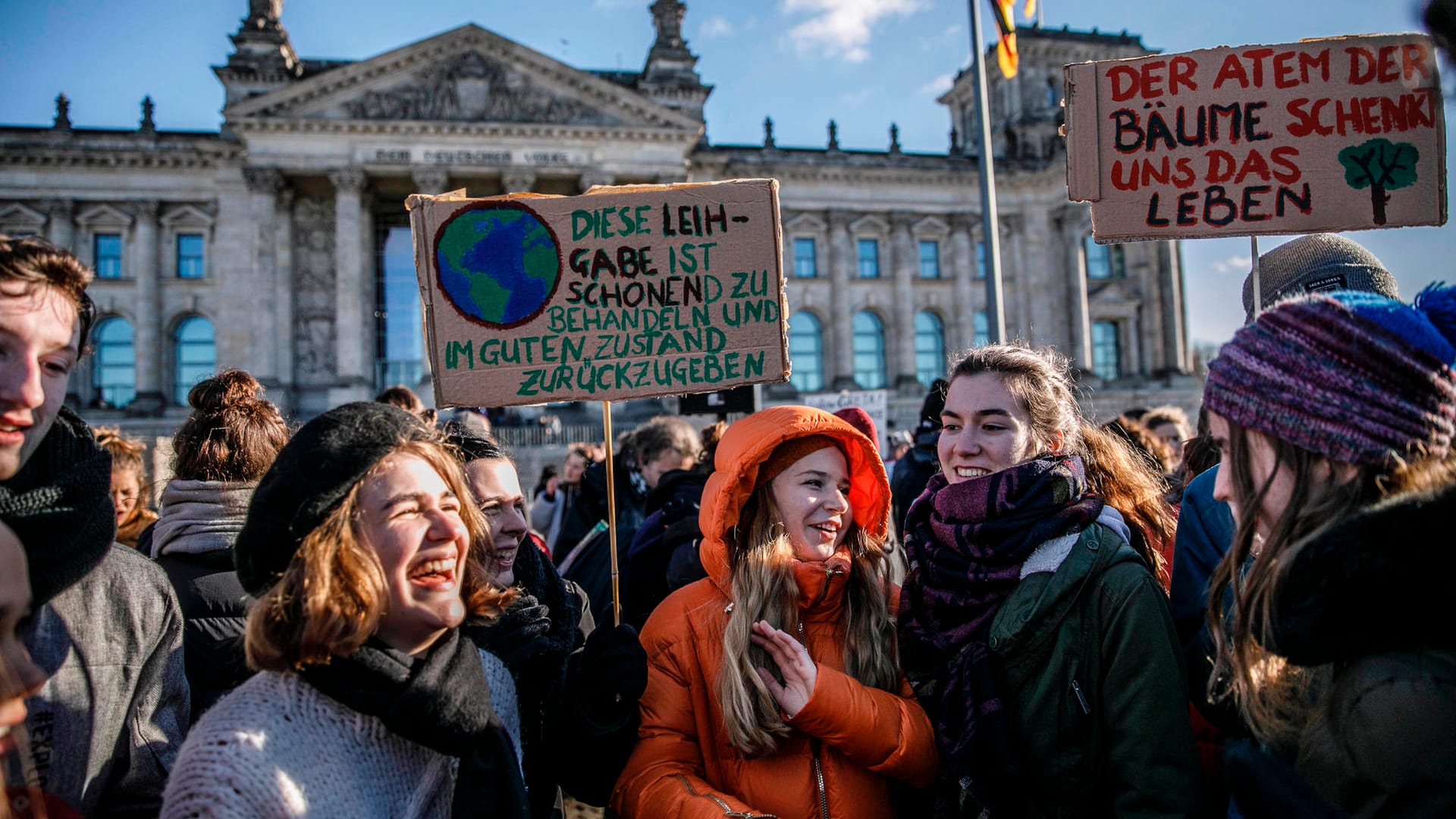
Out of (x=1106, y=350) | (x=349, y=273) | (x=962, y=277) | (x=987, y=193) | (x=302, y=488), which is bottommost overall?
(x=302, y=488)

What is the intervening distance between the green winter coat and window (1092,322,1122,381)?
39139mm

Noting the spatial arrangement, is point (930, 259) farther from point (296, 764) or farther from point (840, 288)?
point (296, 764)

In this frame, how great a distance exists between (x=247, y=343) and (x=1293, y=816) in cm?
3458

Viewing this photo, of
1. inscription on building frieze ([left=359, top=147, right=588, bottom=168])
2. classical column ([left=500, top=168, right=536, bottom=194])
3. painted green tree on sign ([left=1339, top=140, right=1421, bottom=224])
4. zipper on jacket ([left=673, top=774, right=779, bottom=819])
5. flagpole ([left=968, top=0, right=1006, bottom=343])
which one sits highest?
inscription on building frieze ([left=359, top=147, right=588, bottom=168])

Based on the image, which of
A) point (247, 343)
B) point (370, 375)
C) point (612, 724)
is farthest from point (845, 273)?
point (612, 724)

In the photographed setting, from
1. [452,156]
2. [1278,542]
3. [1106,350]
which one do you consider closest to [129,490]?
[1278,542]

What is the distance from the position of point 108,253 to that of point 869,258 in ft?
93.0

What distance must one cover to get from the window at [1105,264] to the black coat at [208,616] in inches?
1575

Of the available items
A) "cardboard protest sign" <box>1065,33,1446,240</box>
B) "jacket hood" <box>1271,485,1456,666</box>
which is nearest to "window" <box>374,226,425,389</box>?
"cardboard protest sign" <box>1065,33,1446,240</box>

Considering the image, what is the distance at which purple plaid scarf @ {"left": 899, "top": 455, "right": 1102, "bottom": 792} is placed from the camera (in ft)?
7.80

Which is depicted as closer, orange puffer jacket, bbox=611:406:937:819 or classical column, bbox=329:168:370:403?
orange puffer jacket, bbox=611:406:937:819

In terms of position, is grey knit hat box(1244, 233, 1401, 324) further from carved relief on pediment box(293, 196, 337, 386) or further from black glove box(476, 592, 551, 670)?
carved relief on pediment box(293, 196, 337, 386)

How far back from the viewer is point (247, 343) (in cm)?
3106

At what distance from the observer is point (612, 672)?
241cm
